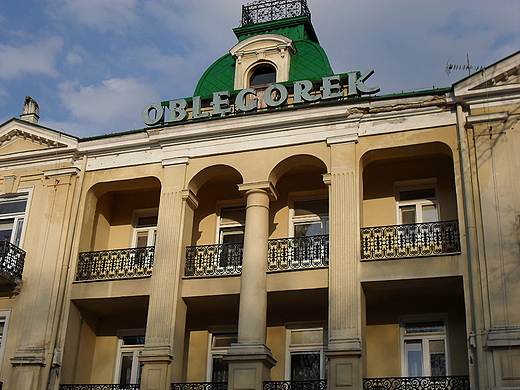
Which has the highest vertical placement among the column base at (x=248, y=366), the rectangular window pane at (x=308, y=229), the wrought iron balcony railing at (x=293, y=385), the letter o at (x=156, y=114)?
the letter o at (x=156, y=114)

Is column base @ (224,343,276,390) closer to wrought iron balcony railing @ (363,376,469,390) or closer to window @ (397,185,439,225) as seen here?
wrought iron balcony railing @ (363,376,469,390)

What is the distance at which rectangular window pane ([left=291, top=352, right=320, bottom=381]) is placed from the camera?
18125mm

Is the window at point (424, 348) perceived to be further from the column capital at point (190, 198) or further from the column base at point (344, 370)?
the column capital at point (190, 198)


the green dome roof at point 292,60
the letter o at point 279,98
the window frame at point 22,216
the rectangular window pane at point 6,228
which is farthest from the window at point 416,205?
the rectangular window pane at point 6,228

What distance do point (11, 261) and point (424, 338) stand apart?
1091cm

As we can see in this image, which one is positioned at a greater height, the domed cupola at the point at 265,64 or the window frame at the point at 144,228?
the domed cupola at the point at 265,64

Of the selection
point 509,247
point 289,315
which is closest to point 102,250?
point 289,315

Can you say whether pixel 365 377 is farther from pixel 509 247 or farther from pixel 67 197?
pixel 67 197

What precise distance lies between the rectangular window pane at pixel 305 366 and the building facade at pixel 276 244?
0.05 metres

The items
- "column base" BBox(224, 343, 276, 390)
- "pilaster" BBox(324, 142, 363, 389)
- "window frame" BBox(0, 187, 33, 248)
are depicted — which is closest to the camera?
"pilaster" BBox(324, 142, 363, 389)

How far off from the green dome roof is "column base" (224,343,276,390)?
30.2 feet

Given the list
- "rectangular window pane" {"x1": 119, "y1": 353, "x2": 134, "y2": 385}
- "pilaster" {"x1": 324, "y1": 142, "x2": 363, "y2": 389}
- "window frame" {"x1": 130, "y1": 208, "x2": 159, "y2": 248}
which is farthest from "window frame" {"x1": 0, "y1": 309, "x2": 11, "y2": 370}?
"pilaster" {"x1": 324, "y1": 142, "x2": 363, "y2": 389}

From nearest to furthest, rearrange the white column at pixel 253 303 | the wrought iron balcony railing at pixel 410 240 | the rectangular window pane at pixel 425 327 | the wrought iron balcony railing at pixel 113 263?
the white column at pixel 253 303 → the wrought iron balcony railing at pixel 410 240 → the rectangular window pane at pixel 425 327 → the wrought iron balcony railing at pixel 113 263

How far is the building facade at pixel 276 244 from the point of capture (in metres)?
16.6
